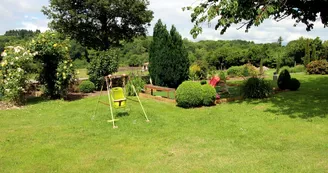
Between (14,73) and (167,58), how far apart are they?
800 centimetres

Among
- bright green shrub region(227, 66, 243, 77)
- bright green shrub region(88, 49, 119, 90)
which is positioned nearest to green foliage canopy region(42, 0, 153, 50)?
bright green shrub region(88, 49, 119, 90)

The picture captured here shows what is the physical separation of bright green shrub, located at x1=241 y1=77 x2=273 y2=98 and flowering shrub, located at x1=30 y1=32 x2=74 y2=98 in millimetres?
8013

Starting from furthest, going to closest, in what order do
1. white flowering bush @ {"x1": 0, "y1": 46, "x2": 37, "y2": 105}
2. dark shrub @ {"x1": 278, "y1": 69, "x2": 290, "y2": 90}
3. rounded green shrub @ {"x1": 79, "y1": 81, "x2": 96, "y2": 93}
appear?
1. rounded green shrub @ {"x1": 79, "y1": 81, "x2": 96, "y2": 93}
2. dark shrub @ {"x1": 278, "y1": 69, "x2": 290, "y2": 90}
3. white flowering bush @ {"x1": 0, "y1": 46, "x2": 37, "y2": 105}

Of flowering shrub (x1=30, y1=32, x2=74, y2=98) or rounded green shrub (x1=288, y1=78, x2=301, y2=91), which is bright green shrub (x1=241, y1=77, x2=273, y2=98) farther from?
flowering shrub (x1=30, y1=32, x2=74, y2=98)

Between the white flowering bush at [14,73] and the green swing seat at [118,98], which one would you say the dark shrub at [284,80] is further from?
the white flowering bush at [14,73]

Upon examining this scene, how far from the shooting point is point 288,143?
6.21 metres

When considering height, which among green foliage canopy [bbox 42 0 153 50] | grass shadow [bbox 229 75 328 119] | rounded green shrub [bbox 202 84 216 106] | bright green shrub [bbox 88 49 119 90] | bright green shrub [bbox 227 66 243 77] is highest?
green foliage canopy [bbox 42 0 153 50]

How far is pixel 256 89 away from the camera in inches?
464

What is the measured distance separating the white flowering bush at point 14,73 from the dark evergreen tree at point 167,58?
22.9 feet

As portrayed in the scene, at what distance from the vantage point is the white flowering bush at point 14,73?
37.9 ft

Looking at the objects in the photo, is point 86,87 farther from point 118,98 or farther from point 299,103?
point 299,103

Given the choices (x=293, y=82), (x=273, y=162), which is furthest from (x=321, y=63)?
(x=273, y=162)

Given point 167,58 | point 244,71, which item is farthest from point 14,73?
point 244,71

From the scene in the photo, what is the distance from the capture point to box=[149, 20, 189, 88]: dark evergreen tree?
640 inches
